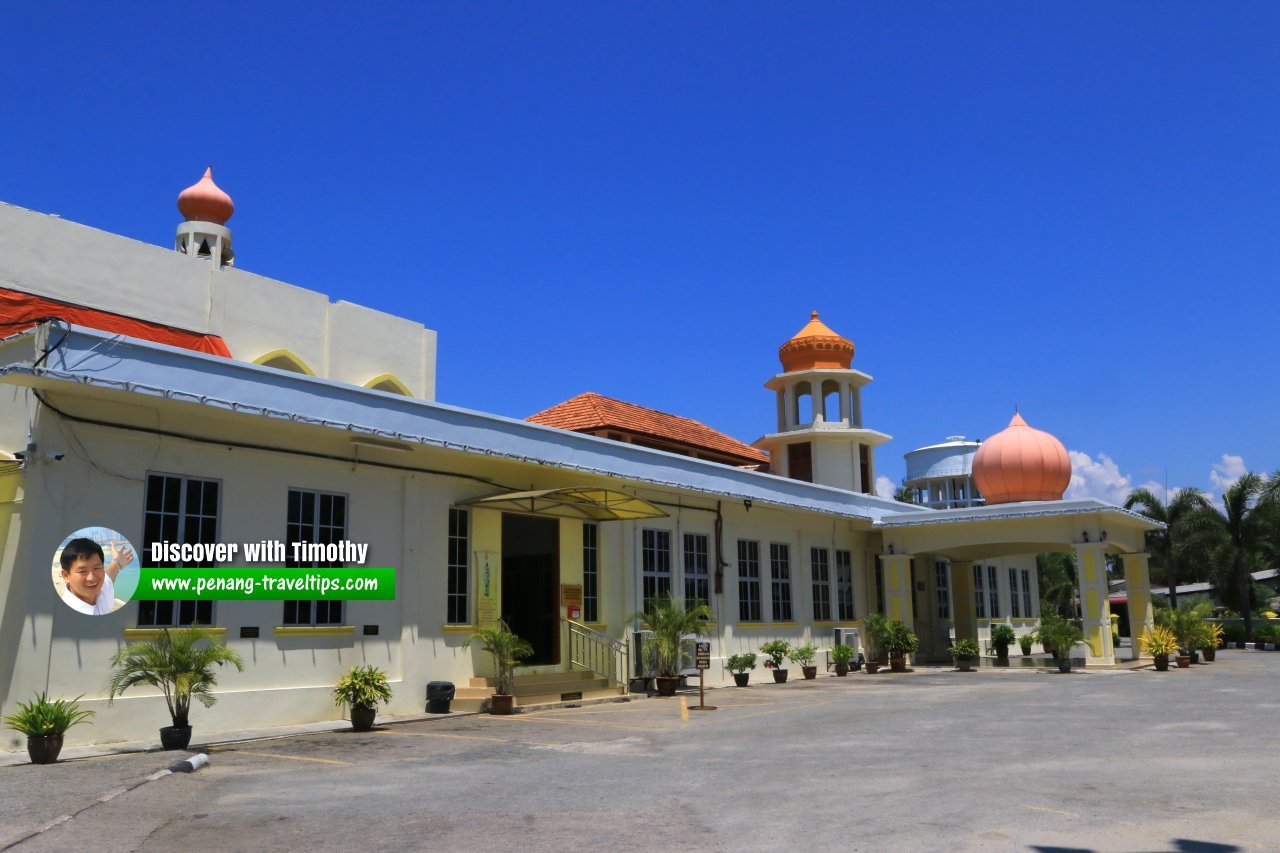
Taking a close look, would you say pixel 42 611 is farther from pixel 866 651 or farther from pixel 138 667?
pixel 866 651

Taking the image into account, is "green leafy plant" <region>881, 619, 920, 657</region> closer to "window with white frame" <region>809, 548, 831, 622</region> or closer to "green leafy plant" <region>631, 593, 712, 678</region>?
"window with white frame" <region>809, 548, 831, 622</region>

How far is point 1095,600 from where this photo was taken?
85.9 ft

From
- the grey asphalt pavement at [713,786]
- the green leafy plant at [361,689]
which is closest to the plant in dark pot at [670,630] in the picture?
the grey asphalt pavement at [713,786]

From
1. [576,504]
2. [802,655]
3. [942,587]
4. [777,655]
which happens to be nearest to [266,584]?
[576,504]

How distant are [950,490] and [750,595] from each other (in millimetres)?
38494

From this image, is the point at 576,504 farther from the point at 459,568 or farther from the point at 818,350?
the point at 818,350

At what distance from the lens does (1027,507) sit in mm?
27250

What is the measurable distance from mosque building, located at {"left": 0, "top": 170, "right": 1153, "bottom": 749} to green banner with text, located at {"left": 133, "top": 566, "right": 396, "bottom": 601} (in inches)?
6.4

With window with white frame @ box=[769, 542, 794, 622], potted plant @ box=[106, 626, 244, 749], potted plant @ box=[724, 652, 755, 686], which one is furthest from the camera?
window with white frame @ box=[769, 542, 794, 622]

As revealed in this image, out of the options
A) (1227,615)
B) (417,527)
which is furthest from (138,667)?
(1227,615)

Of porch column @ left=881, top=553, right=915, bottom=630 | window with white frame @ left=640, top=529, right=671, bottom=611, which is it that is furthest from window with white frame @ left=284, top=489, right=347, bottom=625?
porch column @ left=881, top=553, right=915, bottom=630

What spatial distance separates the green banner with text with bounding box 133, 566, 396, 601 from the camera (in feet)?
46.4

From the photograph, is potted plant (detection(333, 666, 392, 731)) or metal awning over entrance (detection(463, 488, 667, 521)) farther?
metal awning over entrance (detection(463, 488, 667, 521))

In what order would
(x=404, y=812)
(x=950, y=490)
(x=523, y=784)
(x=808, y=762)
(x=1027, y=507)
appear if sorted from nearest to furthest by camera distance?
(x=404, y=812)
(x=523, y=784)
(x=808, y=762)
(x=1027, y=507)
(x=950, y=490)
